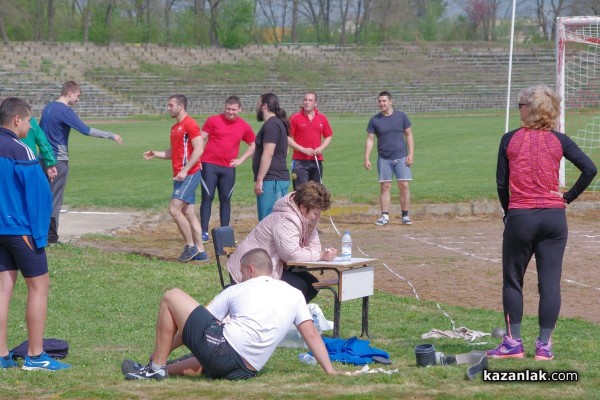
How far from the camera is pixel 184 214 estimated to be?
40.6 feet

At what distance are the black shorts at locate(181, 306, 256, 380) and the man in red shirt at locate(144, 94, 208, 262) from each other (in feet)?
19.2

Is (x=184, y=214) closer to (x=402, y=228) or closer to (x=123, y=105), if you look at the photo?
(x=402, y=228)

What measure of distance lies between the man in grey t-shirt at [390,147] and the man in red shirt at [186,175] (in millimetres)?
4166

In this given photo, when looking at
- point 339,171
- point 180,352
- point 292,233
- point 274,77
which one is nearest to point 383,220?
point 339,171

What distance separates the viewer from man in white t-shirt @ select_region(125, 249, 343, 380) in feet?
20.9

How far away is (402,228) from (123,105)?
45661 mm

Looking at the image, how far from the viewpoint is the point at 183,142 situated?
1227 cm

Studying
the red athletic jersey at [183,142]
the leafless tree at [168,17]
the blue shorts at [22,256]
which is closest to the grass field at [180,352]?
the blue shorts at [22,256]

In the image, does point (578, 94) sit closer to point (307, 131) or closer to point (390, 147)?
point (390, 147)

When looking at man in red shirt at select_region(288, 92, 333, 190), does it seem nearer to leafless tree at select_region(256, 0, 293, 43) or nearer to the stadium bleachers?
the stadium bleachers

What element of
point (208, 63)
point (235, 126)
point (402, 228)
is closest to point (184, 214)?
point (235, 126)

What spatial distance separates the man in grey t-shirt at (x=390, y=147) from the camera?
51.3ft

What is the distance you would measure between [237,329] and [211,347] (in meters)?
0.20

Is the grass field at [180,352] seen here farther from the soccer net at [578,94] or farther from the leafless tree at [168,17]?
the leafless tree at [168,17]
